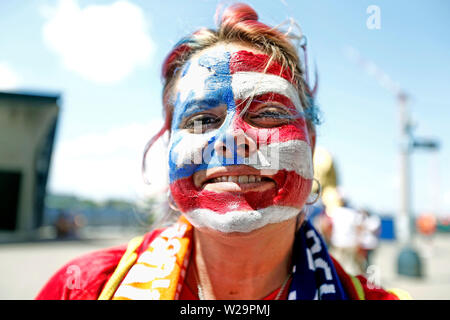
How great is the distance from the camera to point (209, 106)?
4.44 ft

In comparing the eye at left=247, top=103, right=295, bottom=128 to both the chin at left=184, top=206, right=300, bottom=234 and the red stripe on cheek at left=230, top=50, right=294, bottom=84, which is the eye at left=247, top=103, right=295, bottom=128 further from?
the chin at left=184, top=206, right=300, bottom=234

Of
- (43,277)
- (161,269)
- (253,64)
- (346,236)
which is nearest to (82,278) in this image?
(161,269)

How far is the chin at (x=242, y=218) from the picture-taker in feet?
4.06

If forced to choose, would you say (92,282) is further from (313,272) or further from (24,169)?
(24,169)

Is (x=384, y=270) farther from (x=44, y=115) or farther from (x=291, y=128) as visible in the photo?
(x=44, y=115)

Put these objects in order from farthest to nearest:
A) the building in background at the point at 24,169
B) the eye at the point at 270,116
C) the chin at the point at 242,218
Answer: the building in background at the point at 24,169, the eye at the point at 270,116, the chin at the point at 242,218

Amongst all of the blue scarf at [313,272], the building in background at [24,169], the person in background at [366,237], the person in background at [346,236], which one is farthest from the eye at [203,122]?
the building in background at [24,169]

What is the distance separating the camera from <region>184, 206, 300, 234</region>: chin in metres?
1.24

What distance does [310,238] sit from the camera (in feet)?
5.35

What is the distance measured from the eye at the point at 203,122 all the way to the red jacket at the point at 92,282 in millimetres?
689

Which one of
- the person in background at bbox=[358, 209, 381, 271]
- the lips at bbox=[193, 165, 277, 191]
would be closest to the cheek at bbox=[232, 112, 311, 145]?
the lips at bbox=[193, 165, 277, 191]

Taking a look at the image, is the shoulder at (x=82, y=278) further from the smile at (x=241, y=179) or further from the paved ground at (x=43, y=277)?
the paved ground at (x=43, y=277)

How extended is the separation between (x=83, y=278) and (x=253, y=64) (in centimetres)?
111
